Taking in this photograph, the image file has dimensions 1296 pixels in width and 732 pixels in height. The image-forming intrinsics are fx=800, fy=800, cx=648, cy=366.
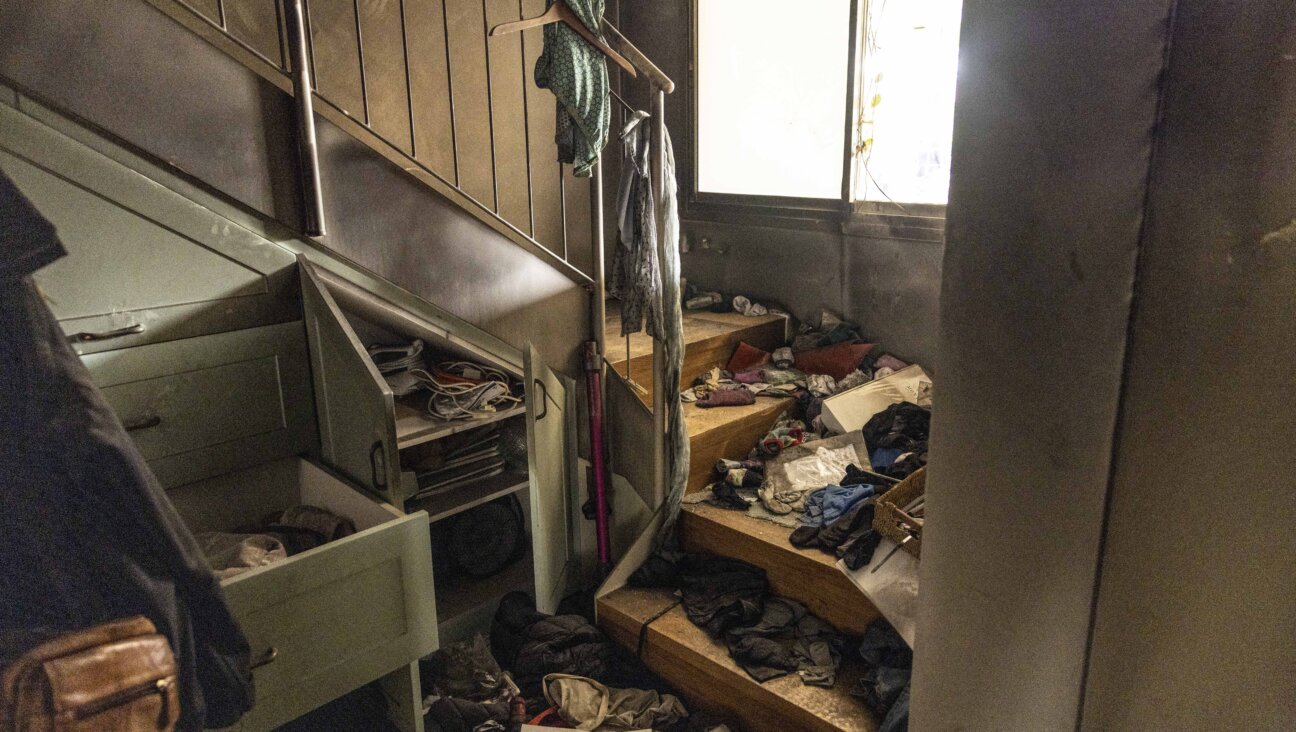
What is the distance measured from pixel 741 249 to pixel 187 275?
2465 millimetres

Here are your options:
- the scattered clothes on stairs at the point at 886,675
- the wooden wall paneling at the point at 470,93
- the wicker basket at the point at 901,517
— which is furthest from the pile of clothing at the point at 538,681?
the wooden wall paneling at the point at 470,93

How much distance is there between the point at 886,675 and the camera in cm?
196

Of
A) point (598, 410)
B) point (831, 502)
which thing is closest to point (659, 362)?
point (598, 410)

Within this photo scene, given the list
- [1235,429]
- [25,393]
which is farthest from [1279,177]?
[25,393]

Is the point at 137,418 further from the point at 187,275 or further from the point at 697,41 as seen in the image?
the point at 697,41

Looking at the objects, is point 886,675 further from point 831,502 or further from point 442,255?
point 442,255

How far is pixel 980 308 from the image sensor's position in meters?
0.57

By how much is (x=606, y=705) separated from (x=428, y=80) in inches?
89.2

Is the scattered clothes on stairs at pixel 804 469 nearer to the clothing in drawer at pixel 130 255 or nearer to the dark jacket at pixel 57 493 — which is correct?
the clothing in drawer at pixel 130 255

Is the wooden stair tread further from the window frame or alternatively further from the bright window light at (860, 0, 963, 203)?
the bright window light at (860, 0, 963, 203)

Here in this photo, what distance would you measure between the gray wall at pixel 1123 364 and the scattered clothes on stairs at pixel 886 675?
54.3 inches

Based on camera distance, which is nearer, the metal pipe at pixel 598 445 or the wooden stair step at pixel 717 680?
the wooden stair step at pixel 717 680

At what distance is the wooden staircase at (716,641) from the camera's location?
2049 millimetres

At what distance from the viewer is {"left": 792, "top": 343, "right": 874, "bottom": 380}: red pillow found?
10.5 feet
